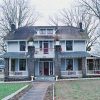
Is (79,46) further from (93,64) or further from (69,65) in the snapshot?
(93,64)

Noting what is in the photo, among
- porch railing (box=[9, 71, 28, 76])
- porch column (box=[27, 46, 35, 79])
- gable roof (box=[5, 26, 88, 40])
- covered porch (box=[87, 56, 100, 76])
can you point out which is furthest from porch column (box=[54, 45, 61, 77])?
covered porch (box=[87, 56, 100, 76])

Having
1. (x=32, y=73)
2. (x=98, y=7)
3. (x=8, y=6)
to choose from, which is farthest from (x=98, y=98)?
(x=8, y=6)

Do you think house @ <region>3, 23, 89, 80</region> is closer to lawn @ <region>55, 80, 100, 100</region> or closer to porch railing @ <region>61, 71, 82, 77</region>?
porch railing @ <region>61, 71, 82, 77</region>

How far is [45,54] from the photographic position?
5569 cm

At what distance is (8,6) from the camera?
259 ft

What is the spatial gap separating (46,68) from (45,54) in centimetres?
274

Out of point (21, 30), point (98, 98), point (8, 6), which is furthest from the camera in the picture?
point (8, 6)

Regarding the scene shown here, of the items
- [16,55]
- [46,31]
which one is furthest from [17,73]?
[46,31]

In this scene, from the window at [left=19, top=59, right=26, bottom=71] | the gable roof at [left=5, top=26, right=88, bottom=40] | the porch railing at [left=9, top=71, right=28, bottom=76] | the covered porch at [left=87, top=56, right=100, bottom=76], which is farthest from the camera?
the covered porch at [left=87, top=56, right=100, bottom=76]

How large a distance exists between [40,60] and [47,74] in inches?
92.8

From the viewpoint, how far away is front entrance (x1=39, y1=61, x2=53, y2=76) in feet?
188

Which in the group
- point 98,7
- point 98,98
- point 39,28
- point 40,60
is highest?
point 98,7

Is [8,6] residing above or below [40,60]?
above

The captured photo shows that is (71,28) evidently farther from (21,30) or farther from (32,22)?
(32,22)
